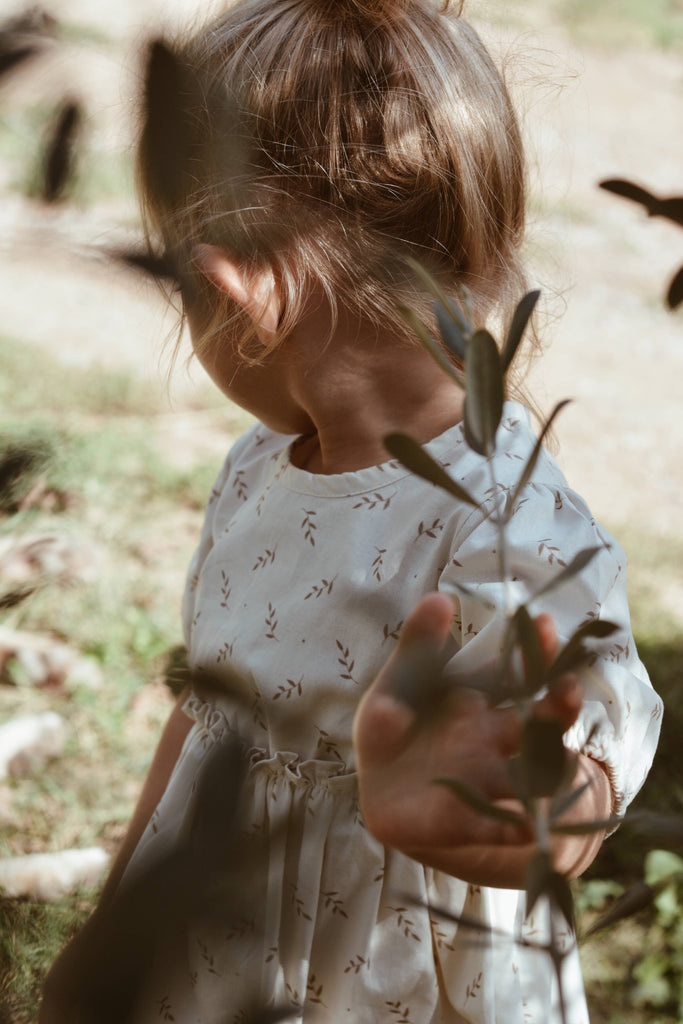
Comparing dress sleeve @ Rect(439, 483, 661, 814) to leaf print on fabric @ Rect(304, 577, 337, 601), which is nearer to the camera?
dress sleeve @ Rect(439, 483, 661, 814)

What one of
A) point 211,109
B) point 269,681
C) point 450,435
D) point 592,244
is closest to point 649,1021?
point 269,681

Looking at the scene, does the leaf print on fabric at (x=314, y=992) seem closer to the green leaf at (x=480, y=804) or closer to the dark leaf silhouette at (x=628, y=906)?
the dark leaf silhouette at (x=628, y=906)

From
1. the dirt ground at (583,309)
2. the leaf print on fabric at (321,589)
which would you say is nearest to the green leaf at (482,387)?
the dirt ground at (583,309)

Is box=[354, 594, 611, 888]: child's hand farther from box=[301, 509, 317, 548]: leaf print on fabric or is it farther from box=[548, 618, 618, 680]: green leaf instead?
box=[301, 509, 317, 548]: leaf print on fabric

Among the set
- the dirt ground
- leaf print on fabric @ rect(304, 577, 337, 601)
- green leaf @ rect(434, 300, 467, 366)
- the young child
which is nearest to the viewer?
green leaf @ rect(434, 300, 467, 366)

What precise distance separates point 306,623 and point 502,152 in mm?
570

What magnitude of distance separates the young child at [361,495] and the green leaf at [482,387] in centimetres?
40

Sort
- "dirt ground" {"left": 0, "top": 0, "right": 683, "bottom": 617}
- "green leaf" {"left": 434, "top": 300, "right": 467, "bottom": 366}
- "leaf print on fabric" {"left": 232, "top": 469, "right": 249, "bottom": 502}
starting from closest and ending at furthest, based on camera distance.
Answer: "green leaf" {"left": 434, "top": 300, "right": 467, "bottom": 366}, "leaf print on fabric" {"left": 232, "top": 469, "right": 249, "bottom": 502}, "dirt ground" {"left": 0, "top": 0, "right": 683, "bottom": 617}

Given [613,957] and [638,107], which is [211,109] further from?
[638,107]

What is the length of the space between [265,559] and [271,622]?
0.10m

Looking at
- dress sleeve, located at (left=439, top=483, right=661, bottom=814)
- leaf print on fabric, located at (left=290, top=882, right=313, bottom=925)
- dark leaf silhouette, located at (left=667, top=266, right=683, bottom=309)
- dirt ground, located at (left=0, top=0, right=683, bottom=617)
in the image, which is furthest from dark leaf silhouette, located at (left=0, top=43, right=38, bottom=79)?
leaf print on fabric, located at (left=290, top=882, right=313, bottom=925)

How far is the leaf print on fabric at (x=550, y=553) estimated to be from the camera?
2.62 ft

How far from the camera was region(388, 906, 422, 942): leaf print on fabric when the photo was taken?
0.94 metres

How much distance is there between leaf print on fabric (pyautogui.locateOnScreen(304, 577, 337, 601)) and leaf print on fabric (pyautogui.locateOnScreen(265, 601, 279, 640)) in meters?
0.04
